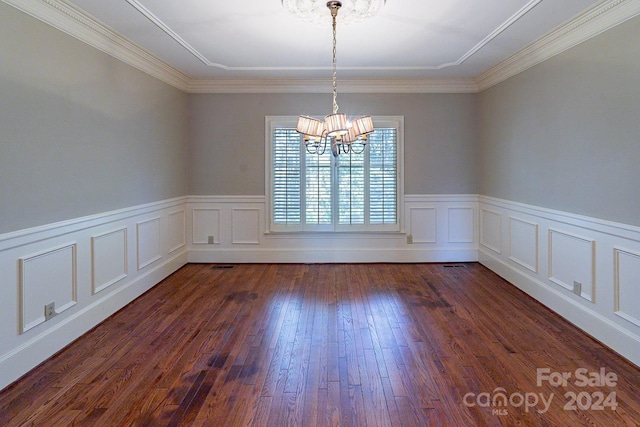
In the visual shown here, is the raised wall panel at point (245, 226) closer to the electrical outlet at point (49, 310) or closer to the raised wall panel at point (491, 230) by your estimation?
the electrical outlet at point (49, 310)

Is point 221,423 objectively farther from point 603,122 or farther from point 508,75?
point 508,75

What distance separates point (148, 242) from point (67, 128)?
70.7 inches

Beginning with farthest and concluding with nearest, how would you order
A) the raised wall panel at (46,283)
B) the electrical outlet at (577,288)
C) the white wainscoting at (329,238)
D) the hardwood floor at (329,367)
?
the white wainscoting at (329,238), the electrical outlet at (577,288), the raised wall panel at (46,283), the hardwood floor at (329,367)

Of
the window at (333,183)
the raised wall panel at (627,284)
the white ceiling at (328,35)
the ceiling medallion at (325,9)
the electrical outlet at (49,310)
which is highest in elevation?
the white ceiling at (328,35)

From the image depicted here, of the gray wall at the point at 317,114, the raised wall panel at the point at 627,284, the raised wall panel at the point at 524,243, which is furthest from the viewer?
the gray wall at the point at 317,114

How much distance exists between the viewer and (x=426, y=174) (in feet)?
18.9

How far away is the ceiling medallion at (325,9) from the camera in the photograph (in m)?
2.86

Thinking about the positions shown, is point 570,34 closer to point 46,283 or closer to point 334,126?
point 334,126

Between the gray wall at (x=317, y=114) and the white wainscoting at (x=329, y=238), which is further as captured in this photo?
the white wainscoting at (x=329, y=238)

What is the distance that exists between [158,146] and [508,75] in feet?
14.7

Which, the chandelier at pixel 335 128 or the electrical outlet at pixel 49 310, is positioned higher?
the chandelier at pixel 335 128

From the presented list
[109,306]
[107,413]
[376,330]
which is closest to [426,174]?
[376,330]

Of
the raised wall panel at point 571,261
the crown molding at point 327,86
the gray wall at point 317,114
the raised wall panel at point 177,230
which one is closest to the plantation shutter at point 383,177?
the gray wall at point 317,114

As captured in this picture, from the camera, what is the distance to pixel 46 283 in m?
2.88
